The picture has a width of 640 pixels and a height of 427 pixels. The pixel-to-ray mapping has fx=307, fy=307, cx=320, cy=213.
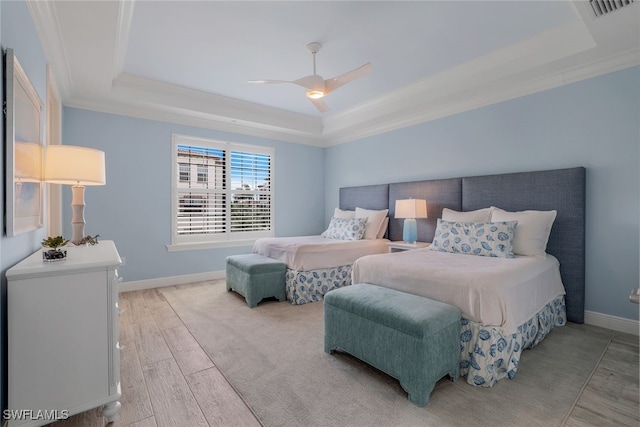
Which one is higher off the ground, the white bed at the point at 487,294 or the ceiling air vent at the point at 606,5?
the ceiling air vent at the point at 606,5

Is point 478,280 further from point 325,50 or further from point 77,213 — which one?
point 77,213

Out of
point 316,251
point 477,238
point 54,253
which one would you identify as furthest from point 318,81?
point 54,253

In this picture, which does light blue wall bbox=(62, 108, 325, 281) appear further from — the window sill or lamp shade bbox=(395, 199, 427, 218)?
lamp shade bbox=(395, 199, 427, 218)

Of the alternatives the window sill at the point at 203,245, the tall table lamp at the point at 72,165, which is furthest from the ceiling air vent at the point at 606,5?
the window sill at the point at 203,245

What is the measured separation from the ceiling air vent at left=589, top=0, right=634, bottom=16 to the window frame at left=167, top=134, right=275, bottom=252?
446cm

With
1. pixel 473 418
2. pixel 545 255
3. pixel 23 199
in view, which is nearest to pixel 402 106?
pixel 545 255

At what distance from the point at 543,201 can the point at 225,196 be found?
4.37 m

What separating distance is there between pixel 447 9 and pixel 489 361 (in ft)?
8.78

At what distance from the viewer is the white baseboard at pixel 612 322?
2.74 m

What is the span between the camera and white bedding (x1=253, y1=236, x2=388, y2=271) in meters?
3.76

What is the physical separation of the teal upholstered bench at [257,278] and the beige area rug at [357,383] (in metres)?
0.53

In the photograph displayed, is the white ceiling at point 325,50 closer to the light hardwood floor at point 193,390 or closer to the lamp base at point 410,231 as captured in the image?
the lamp base at point 410,231

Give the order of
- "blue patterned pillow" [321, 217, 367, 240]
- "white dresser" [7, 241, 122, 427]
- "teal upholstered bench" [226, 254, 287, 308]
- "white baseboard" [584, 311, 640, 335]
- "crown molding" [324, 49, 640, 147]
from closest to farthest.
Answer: "white dresser" [7, 241, 122, 427]
"white baseboard" [584, 311, 640, 335]
"crown molding" [324, 49, 640, 147]
"teal upholstered bench" [226, 254, 287, 308]
"blue patterned pillow" [321, 217, 367, 240]

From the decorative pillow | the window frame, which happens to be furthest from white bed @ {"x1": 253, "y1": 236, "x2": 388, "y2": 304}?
the window frame
